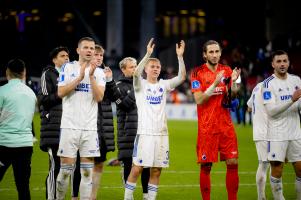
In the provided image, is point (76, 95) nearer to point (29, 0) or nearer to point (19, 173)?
point (19, 173)

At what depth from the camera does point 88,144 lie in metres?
10.1

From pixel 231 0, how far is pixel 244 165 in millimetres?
35310

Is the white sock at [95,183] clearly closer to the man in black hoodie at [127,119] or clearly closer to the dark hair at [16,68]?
the man in black hoodie at [127,119]

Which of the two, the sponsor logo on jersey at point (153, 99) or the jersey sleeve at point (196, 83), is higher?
the jersey sleeve at point (196, 83)

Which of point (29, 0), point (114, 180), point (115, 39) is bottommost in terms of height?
point (114, 180)

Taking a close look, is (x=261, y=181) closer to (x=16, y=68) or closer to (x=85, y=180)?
(x=85, y=180)

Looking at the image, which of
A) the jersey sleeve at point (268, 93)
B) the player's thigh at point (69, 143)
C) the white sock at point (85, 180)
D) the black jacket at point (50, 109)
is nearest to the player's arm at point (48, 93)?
the black jacket at point (50, 109)

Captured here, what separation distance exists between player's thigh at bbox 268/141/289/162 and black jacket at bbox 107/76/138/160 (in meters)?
2.07

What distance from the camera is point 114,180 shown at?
14703 mm

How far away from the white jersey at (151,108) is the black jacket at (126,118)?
2.30ft

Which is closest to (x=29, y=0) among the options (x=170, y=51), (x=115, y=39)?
(x=170, y=51)

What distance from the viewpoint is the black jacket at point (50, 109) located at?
10.8m

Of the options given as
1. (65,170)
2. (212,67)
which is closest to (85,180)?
(65,170)

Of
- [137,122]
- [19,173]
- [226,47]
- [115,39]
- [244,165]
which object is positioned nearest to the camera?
[19,173]
